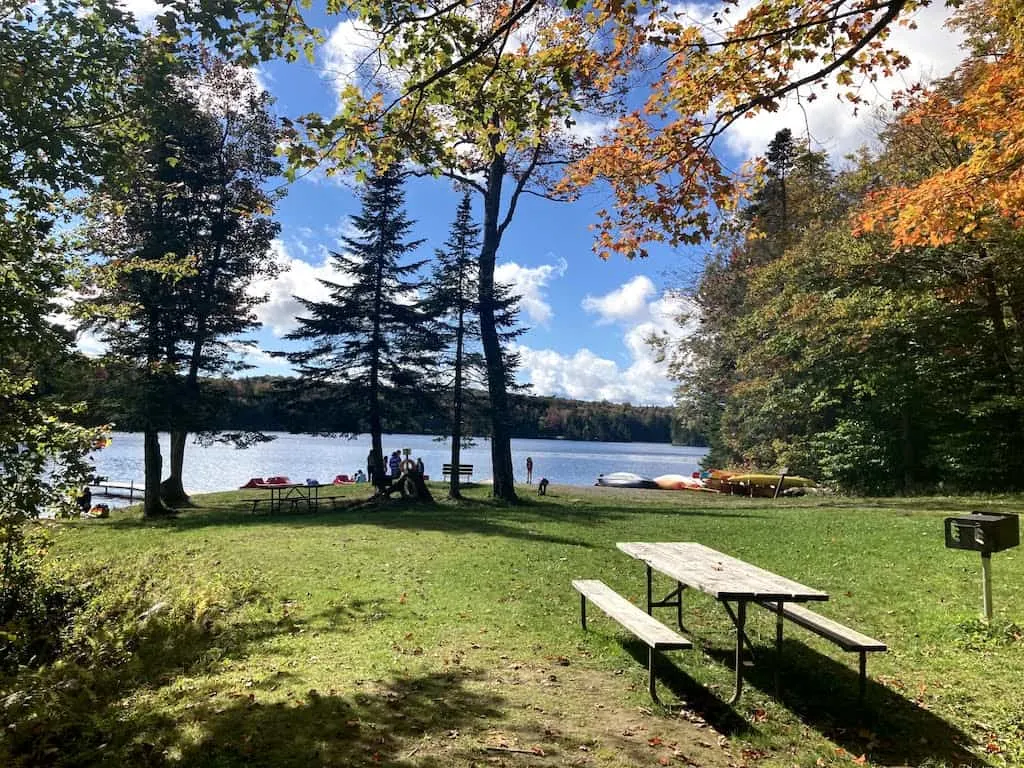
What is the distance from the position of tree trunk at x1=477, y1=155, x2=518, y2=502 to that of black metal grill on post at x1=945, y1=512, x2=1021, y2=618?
15.3 meters

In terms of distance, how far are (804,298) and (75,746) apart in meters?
21.7

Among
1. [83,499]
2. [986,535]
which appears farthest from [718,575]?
[83,499]

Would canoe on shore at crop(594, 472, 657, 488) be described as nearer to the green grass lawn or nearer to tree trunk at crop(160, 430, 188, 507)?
tree trunk at crop(160, 430, 188, 507)

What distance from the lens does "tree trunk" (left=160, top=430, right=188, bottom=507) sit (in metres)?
20.2

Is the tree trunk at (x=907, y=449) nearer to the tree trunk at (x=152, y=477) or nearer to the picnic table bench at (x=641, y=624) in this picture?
the picnic table bench at (x=641, y=624)

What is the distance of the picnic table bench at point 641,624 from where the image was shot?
4199 mm

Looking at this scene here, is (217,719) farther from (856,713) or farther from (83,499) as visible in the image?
(83,499)

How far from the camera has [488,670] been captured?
5090 mm

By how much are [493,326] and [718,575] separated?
17113mm

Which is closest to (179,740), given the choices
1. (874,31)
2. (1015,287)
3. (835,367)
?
(874,31)

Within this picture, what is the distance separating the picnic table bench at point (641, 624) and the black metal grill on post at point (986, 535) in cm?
302

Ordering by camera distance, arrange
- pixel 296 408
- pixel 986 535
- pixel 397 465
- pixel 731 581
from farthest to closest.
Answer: pixel 397 465 < pixel 296 408 < pixel 986 535 < pixel 731 581

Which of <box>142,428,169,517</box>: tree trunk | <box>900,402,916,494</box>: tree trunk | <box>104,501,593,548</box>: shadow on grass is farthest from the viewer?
<box>900,402,916,494</box>: tree trunk

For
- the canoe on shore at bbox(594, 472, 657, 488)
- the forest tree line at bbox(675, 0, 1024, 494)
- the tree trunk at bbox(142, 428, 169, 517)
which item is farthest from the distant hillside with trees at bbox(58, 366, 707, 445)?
the forest tree line at bbox(675, 0, 1024, 494)
